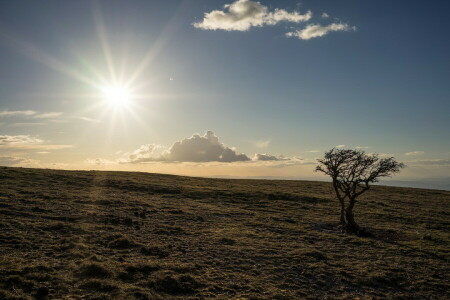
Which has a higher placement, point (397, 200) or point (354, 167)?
point (354, 167)

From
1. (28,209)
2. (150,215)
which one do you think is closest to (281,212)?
(150,215)

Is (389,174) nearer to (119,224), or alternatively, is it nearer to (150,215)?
(150,215)

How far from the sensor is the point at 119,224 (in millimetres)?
28188

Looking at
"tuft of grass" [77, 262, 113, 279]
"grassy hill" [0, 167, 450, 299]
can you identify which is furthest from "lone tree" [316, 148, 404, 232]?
"tuft of grass" [77, 262, 113, 279]

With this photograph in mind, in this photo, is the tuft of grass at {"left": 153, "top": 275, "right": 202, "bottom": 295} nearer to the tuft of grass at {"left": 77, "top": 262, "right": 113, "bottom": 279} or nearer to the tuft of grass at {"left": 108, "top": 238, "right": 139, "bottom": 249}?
the tuft of grass at {"left": 77, "top": 262, "right": 113, "bottom": 279}

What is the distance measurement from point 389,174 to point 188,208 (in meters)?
25.6

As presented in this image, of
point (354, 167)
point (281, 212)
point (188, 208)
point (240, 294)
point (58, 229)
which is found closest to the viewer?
point (240, 294)

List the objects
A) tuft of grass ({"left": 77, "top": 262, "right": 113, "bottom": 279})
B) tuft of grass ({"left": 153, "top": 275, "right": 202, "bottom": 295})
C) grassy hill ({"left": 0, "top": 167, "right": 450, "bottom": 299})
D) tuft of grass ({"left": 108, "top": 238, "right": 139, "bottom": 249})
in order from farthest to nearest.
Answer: tuft of grass ({"left": 108, "top": 238, "right": 139, "bottom": 249}) < tuft of grass ({"left": 77, "top": 262, "right": 113, "bottom": 279}) < grassy hill ({"left": 0, "top": 167, "right": 450, "bottom": 299}) < tuft of grass ({"left": 153, "top": 275, "right": 202, "bottom": 295})

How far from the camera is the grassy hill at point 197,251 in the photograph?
15.8 metres

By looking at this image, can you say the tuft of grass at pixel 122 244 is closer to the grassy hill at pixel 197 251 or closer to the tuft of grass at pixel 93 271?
the grassy hill at pixel 197 251

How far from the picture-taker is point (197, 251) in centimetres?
2242

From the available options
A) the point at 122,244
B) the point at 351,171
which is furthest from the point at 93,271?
the point at 351,171

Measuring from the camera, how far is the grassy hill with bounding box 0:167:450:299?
15828mm

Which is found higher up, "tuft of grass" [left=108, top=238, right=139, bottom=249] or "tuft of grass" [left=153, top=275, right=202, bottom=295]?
"tuft of grass" [left=108, top=238, right=139, bottom=249]
